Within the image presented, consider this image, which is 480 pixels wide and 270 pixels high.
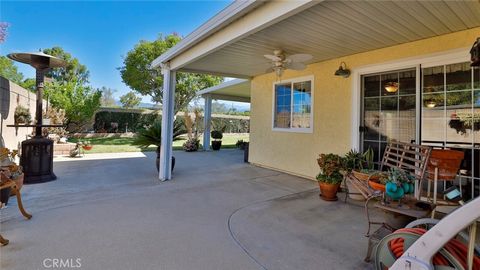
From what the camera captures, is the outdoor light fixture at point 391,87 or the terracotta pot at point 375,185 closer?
the terracotta pot at point 375,185

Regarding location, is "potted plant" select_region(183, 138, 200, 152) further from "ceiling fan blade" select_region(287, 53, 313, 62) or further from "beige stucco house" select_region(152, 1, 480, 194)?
"ceiling fan blade" select_region(287, 53, 313, 62)

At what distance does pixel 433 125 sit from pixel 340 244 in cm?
273

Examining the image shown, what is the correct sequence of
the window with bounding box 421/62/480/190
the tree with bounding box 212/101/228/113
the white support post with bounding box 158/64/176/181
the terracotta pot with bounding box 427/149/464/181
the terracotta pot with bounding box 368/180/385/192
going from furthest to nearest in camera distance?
the tree with bounding box 212/101/228/113 → the white support post with bounding box 158/64/176/181 → the window with bounding box 421/62/480/190 → the terracotta pot with bounding box 427/149/464/181 → the terracotta pot with bounding box 368/180/385/192

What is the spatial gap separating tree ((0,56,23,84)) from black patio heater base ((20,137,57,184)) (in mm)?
19565

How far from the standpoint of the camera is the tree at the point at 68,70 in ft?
74.9

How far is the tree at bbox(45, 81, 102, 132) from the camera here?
37.0 ft

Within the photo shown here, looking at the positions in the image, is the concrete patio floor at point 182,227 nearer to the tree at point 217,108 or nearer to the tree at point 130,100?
the tree at point 130,100

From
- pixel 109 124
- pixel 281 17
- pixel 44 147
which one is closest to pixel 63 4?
pixel 109 124

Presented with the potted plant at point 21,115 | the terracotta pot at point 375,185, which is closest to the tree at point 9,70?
the potted plant at point 21,115

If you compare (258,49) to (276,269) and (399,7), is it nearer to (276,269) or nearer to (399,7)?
(399,7)

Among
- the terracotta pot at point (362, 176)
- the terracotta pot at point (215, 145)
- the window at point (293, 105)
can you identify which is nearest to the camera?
the terracotta pot at point (362, 176)

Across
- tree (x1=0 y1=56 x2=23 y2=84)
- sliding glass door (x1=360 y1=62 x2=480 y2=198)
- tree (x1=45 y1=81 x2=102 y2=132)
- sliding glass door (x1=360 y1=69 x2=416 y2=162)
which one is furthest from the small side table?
tree (x1=0 y1=56 x2=23 y2=84)

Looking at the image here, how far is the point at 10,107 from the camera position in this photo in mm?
6074
